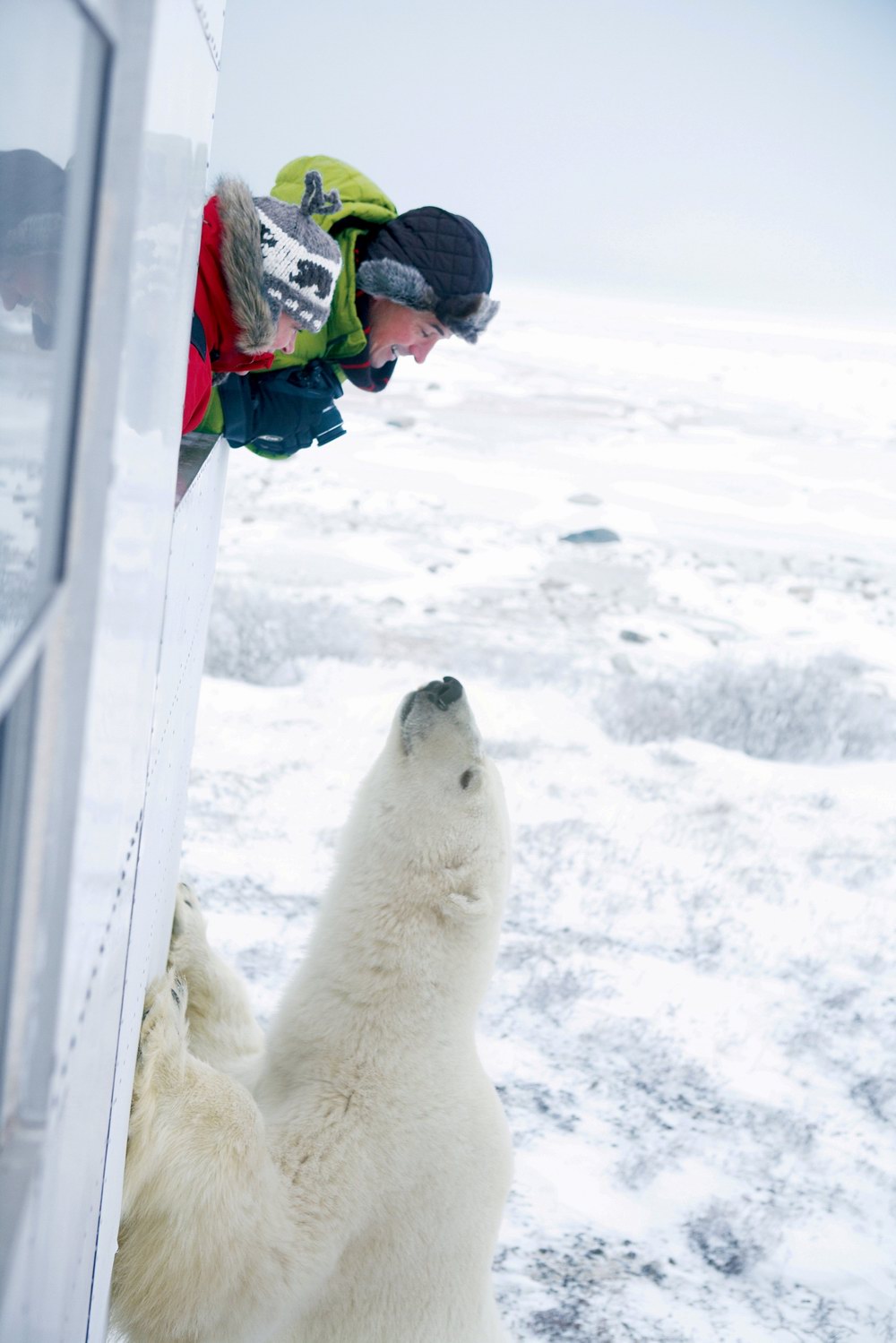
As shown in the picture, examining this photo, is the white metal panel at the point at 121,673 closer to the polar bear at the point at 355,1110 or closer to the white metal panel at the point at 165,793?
the white metal panel at the point at 165,793

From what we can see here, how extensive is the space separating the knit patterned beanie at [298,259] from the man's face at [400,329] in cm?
42

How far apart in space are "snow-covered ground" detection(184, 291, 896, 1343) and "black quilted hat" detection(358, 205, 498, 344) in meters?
2.33

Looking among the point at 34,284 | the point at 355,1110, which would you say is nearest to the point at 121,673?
the point at 34,284

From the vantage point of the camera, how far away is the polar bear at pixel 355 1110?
1533 millimetres

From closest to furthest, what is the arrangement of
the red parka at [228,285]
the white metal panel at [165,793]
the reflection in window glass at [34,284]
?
the reflection in window glass at [34,284] → the white metal panel at [165,793] → the red parka at [228,285]

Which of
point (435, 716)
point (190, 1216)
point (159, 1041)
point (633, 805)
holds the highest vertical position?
point (435, 716)

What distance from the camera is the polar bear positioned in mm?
1533

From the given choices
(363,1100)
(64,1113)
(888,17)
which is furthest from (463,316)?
(888,17)

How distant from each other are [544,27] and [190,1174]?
772 inches

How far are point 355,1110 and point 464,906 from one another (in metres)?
0.38

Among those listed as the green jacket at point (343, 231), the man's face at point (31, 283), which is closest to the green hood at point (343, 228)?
the green jacket at point (343, 231)

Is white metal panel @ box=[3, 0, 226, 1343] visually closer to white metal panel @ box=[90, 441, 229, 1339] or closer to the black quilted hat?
white metal panel @ box=[90, 441, 229, 1339]

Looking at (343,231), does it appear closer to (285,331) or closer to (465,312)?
(465,312)

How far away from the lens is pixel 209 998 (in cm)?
212
